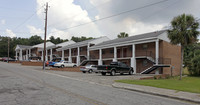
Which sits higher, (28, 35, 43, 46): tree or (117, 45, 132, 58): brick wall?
(28, 35, 43, 46): tree

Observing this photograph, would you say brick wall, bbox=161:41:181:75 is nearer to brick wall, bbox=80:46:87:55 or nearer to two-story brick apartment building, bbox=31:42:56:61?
brick wall, bbox=80:46:87:55

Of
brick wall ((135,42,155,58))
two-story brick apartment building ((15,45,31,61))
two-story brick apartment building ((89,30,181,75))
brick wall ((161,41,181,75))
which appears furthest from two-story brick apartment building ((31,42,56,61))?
brick wall ((161,41,181,75))

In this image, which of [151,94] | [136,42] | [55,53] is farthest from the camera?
[55,53]

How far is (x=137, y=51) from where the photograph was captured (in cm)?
3014

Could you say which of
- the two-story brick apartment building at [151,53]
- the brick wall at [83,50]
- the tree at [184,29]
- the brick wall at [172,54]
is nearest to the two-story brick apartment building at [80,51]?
the brick wall at [83,50]

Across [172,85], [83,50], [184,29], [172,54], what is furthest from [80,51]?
[172,85]

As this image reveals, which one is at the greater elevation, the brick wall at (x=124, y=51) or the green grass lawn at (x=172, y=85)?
the brick wall at (x=124, y=51)

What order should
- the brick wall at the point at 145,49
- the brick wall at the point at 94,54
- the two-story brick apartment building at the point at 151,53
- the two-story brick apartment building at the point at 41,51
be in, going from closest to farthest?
1. the two-story brick apartment building at the point at 151,53
2. the brick wall at the point at 145,49
3. the brick wall at the point at 94,54
4. the two-story brick apartment building at the point at 41,51

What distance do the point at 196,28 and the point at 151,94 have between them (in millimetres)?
12687

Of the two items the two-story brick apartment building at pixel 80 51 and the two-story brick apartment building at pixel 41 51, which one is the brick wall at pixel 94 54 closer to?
the two-story brick apartment building at pixel 80 51

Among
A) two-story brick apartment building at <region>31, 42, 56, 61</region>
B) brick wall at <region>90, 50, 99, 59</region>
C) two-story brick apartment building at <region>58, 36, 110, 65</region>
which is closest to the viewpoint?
brick wall at <region>90, 50, 99, 59</region>

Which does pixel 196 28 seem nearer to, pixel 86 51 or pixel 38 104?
→ pixel 38 104

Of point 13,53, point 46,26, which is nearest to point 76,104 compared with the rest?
point 46,26

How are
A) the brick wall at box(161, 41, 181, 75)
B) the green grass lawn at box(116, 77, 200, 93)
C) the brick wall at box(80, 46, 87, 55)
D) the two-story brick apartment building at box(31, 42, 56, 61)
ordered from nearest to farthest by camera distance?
the green grass lawn at box(116, 77, 200, 93) < the brick wall at box(161, 41, 181, 75) < the brick wall at box(80, 46, 87, 55) < the two-story brick apartment building at box(31, 42, 56, 61)
